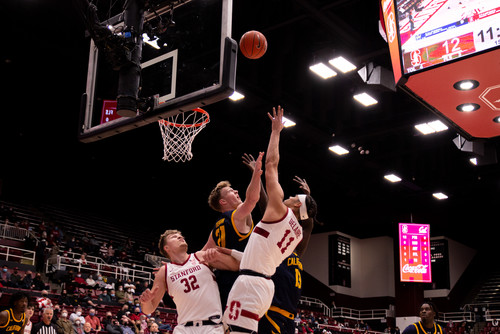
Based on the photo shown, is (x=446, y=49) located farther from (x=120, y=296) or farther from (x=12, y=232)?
(x=12, y=232)

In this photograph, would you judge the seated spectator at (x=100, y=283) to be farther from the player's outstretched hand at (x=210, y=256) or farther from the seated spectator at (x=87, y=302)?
the player's outstretched hand at (x=210, y=256)

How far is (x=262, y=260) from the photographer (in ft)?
14.0

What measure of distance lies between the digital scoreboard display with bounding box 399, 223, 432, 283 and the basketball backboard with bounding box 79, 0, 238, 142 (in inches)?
719


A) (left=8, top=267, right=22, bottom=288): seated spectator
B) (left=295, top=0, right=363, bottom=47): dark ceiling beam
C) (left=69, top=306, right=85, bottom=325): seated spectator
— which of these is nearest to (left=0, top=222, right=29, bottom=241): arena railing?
(left=8, top=267, right=22, bottom=288): seated spectator

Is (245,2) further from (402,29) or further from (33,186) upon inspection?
(33,186)

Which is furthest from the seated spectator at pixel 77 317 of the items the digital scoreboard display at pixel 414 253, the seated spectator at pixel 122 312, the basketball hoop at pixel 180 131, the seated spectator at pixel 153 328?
the digital scoreboard display at pixel 414 253

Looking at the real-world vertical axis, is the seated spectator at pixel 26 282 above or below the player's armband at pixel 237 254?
above

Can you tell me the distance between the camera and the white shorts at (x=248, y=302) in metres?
4.17

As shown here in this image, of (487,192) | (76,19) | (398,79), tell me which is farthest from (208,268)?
(487,192)

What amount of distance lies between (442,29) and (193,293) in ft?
13.6

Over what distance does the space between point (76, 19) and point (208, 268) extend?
10.7 m

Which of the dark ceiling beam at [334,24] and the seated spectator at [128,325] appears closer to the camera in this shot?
the dark ceiling beam at [334,24]

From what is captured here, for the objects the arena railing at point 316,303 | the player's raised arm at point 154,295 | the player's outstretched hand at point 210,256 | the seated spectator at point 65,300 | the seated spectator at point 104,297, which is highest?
the arena railing at point 316,303

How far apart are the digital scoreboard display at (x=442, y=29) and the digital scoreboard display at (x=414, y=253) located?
56.3 feet
